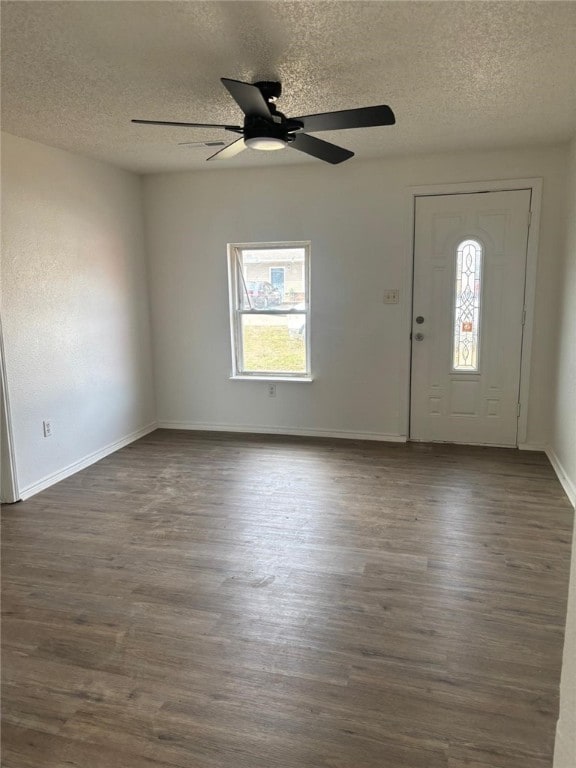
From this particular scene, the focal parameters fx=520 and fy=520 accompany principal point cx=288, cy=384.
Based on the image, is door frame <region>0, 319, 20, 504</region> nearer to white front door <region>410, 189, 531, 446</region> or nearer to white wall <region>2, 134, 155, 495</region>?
white wall <region>2, 134, 155, 495</region>

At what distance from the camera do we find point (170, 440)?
4.92 m

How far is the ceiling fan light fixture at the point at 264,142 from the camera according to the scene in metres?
2.51

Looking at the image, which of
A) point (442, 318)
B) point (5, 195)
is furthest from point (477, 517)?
point (5, 195)

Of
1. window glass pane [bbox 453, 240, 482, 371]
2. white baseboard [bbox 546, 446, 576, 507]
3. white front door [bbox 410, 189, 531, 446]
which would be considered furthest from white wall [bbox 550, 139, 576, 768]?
window glass pane [bbox 453, 240, 482, 371]

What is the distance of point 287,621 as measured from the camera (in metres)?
2.25

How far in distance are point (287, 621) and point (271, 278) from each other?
333cm

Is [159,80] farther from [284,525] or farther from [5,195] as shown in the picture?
[284,525]

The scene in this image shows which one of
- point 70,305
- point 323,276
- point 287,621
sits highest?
point 323,276

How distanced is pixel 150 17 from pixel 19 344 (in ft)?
7.64

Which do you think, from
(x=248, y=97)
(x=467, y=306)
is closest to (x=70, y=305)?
(x=248, y=97)

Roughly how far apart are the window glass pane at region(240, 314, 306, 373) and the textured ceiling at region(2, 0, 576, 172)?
1734 millimetres

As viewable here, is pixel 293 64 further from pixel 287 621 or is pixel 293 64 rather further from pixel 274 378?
pixel 274 378

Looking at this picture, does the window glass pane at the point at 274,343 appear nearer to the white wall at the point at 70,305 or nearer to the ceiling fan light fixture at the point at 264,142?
the white wall at the point at 70,305

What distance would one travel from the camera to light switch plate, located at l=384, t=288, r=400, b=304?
450cm
